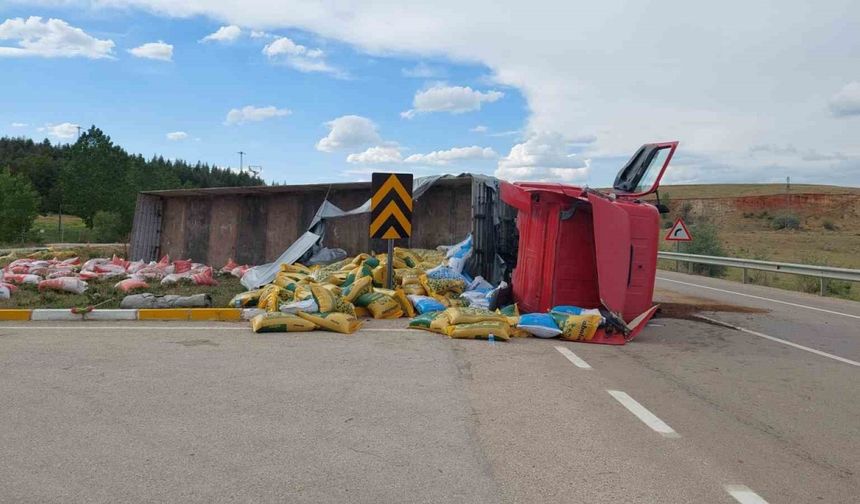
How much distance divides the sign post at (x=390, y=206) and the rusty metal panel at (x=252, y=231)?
5.27m

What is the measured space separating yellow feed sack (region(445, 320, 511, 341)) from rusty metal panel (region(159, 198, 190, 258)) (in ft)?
34.8

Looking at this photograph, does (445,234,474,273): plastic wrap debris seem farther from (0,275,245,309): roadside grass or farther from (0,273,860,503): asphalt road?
(0,273,860,503): asphalt road

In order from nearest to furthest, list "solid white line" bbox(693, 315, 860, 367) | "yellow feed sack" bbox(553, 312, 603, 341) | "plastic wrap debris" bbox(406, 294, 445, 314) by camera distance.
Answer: "solid white line" bbox(693, 315, 860, 367) → "yellow feed sack" bbox(553, 312, 603, 341) → "plastic wrap debris" bbox(406, 294, 445, 314)

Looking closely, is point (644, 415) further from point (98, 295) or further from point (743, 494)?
point (98, 295)

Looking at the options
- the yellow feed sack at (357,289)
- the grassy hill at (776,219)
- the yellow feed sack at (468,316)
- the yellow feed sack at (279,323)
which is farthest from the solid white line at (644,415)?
the grassy hill at (776,219)

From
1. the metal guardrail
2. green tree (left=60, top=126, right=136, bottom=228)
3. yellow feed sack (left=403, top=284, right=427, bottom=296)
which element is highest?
green tree (left=60, top=126, right=136, bottom=228)

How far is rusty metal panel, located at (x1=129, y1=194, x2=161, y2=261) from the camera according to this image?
16906mm

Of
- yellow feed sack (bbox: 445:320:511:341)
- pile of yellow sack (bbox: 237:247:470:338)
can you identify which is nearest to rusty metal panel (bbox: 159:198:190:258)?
pile of yellow sack (bbox: 237:247:470:338)

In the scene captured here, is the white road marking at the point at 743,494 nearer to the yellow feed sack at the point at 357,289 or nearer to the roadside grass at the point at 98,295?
the yellow feed sack at the point at 357,289

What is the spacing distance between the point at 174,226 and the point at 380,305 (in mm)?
8999

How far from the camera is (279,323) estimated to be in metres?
8.98

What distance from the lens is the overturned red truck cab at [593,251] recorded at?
920 centimetres

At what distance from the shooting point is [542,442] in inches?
184

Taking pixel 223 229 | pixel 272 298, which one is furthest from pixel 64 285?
pixel 223 229
